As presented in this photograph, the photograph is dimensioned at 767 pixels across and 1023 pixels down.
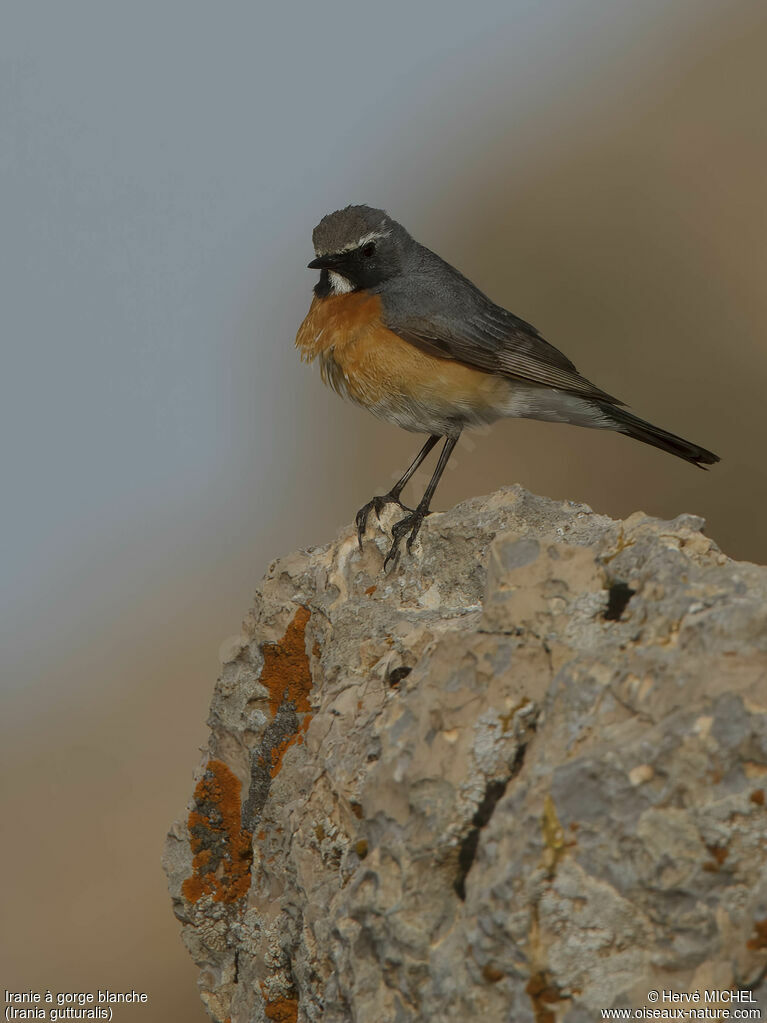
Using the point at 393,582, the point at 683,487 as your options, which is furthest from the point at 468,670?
the point at 683,487

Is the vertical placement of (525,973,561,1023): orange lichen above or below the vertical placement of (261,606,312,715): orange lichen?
below

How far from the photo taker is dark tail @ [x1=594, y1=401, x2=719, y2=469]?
7.58 m

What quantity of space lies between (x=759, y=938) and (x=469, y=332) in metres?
5.24

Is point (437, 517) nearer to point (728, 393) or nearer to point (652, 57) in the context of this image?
point (728, 393)

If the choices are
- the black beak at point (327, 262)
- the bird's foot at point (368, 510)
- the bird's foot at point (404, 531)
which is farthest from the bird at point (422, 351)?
the bird's foot at point (404, 531)

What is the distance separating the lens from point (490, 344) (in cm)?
777

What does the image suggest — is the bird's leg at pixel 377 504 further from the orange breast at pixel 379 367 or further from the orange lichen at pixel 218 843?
the orange lichen at pixel 218 843

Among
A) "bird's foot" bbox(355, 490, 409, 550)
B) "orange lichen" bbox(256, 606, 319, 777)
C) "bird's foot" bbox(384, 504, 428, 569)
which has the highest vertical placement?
"bird's foot" bbox(355, 490, 409, 550)

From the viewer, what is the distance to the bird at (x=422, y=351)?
7477 millimetres

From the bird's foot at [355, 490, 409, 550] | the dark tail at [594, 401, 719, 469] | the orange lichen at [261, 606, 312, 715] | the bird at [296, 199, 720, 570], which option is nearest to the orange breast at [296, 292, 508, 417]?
the bird at [296, 199, 720, 570]

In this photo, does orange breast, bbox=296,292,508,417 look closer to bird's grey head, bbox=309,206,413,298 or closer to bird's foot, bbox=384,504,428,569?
bird's grey head, bbox=309,206,413,298

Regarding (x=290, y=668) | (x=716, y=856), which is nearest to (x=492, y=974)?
(x=716, y=856)

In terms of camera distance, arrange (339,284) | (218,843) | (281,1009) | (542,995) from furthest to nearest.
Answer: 1. (339,284)
2. (218,843)
3. (281,1009)
4. (542,995)

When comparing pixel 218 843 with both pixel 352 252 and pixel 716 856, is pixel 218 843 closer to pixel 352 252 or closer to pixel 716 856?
pixel 716 856
